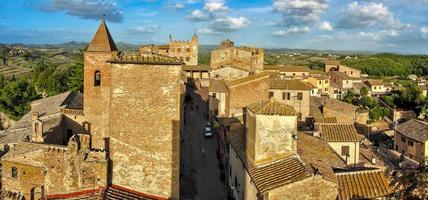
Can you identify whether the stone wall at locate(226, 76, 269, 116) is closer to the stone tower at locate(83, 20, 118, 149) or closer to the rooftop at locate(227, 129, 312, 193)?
the stone tower at locate(83, 20, 118, 149)

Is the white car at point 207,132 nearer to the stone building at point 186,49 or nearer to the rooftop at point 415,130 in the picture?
the rooftop at point 415,130

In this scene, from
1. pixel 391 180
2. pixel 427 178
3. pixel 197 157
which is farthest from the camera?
pixel 197 157

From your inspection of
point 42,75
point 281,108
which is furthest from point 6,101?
point 281,108

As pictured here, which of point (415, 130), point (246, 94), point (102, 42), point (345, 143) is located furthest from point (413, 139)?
point (102, 42)

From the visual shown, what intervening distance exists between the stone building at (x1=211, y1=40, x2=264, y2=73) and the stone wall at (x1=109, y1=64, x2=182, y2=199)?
4834 cm

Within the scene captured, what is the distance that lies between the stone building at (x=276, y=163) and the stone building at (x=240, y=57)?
4477 cm

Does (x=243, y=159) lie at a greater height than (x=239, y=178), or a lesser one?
greater

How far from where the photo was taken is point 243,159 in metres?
21.7

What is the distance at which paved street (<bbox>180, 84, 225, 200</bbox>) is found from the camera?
95.3 ft

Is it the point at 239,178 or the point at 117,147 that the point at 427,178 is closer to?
the point at 239,178

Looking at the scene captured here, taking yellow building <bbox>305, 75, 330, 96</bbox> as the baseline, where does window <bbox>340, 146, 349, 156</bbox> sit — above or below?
below

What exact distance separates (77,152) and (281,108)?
9069mm

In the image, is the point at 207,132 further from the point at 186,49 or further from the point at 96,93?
the point at 186,49

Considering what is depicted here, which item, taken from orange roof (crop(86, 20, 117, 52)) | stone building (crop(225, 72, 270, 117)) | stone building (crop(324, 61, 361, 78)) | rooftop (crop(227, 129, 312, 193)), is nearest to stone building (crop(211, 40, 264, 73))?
stone building (crop(225, 72, 270, 117))
